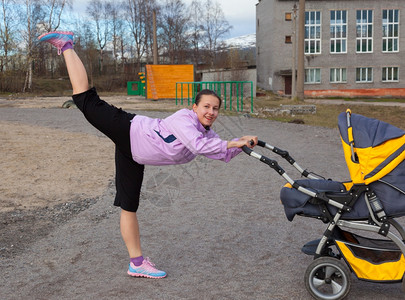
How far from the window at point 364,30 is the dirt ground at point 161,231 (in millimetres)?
42617

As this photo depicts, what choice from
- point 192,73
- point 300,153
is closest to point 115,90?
point 192,73

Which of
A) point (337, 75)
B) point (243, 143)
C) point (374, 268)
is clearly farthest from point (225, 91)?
point (337, 75)

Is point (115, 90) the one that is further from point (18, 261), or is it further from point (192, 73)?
point (18, 261)

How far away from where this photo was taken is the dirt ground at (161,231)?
12.6ft

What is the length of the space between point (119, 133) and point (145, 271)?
113 centimetres

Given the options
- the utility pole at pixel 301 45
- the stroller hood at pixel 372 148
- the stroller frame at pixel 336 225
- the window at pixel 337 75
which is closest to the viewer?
the stroller hood at pixel 372 148

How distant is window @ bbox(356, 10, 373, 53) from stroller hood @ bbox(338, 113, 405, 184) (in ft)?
160

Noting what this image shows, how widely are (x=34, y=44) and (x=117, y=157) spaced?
140 ft

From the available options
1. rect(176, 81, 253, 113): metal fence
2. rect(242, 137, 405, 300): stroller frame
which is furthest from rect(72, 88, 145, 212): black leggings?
rect(176, 81, 253, 113): metal fence

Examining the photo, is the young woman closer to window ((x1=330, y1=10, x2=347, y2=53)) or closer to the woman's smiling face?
the woman's smiling face

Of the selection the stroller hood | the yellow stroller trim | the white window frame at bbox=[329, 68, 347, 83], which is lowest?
the yellow stroller trim

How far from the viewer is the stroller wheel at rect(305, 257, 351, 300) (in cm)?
359

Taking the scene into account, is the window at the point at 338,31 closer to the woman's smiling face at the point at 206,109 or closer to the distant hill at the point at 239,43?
the distant hill at the point at 239,43

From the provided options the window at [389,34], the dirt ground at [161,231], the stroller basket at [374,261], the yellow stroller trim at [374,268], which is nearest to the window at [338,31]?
the window at [389,34]
